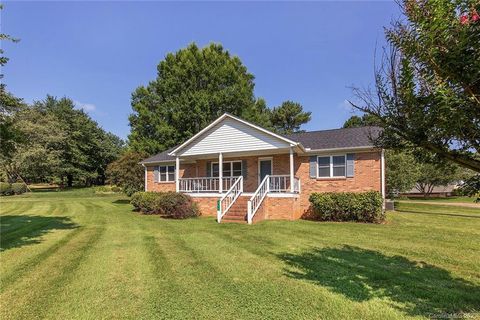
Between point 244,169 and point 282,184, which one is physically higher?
point 244,169

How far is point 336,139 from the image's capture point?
55.5ft

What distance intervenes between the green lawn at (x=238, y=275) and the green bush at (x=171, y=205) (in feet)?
16.0

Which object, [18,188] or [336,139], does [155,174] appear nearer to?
[336,139]

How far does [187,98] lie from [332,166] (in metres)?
22.7

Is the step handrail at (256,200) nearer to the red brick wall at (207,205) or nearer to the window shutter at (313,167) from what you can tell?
the window shutter at (313,167)

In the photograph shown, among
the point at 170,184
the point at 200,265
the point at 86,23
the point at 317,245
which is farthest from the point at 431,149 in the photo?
the point at 170,184

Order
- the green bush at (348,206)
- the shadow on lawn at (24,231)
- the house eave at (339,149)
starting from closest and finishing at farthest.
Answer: the shadow on lawn at (24,231)
the green bush at (348,206)
the house eave at (339,149)

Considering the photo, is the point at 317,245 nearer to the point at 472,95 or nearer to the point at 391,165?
the point at 472,95

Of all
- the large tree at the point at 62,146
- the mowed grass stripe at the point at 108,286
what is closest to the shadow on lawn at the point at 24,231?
the mowed grass stripe at the point at 108,286

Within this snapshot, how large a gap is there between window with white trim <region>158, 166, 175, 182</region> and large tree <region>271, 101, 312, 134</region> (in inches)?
1034

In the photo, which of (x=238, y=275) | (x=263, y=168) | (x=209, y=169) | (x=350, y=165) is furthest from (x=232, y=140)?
(x=238, y=275)

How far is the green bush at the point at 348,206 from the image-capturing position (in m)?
13.5

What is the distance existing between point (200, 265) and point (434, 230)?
30.1 ft

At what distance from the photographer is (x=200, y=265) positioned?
6570 mm
